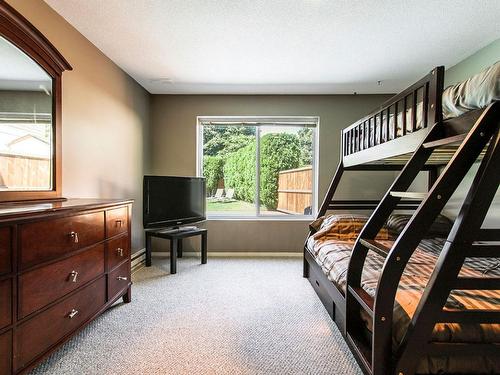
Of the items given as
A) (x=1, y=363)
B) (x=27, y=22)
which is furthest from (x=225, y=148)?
(x=1, y=363)

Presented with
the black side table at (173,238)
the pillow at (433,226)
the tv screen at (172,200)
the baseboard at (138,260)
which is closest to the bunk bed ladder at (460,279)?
the pillow at (433,226)

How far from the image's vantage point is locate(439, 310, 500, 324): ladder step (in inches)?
42.5

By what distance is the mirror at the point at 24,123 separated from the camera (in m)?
1.70

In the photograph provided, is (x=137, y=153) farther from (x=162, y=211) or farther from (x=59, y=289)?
(x=59, y=289)

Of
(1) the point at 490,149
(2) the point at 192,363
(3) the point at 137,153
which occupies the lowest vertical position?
(2) the point at 192,363

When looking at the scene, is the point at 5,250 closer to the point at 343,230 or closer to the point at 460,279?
the point at 460,279

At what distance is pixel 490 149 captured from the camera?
3.54 feet

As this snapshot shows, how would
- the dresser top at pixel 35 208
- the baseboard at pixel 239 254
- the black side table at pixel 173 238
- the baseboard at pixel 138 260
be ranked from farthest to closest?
1. the baseboard at pixel 239 254
2. the baseboard at pixel 138 260
3. the black side table at pixel 173 238
4. the dresser top at pixel 35 208

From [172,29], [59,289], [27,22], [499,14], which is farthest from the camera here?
[172,29]

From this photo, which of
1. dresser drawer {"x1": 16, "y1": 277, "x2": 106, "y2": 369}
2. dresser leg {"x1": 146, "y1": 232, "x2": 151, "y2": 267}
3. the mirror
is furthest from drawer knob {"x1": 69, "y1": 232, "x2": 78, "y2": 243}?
dresser leg {"x1": 146, "y1": 232, "x2": 151, "y2": 267}

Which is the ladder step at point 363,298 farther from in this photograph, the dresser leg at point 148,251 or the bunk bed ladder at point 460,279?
the dresser leg at point 148,251

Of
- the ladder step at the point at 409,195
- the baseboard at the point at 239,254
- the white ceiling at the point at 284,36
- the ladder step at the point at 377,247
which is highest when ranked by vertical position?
the white ceiling at the point at 284,36

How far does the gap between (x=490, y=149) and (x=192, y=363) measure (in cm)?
184

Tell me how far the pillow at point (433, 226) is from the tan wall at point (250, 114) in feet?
3.49
